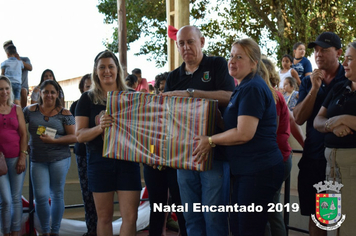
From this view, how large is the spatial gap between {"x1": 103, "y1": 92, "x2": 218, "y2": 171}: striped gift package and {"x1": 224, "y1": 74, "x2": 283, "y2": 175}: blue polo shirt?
15 centimetres

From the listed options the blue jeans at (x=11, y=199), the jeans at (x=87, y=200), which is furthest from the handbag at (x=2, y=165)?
the jeans at (x=87, y=200)

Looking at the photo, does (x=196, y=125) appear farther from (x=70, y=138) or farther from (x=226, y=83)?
(x=70, y=138)

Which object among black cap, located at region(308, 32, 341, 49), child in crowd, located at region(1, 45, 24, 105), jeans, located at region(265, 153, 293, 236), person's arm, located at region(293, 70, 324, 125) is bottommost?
jeans, located at region(265, 153, 293, 236)

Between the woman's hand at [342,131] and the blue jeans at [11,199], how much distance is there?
3094 millimetres

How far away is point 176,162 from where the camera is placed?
2570 millimetres

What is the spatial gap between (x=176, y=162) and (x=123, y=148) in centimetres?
43

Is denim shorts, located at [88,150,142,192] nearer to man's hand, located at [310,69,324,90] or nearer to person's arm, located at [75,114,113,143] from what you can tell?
person's arm, located at [75,114,113,143]

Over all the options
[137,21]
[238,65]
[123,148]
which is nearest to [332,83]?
[238,65]

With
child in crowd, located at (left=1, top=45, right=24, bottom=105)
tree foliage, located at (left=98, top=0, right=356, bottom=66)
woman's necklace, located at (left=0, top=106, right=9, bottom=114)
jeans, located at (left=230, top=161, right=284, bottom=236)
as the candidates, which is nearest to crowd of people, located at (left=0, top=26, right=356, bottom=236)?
jeans, located at (left=230, top=161, right=284, bottom=236)

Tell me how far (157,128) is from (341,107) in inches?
51.3

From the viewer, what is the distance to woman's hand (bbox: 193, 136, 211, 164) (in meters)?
2.46

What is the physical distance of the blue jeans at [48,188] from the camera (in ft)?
13.1

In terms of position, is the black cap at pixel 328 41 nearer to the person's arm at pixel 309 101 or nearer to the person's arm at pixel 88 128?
the person's arm at pixel 309 101

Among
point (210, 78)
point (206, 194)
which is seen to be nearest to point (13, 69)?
point (210, 78)
